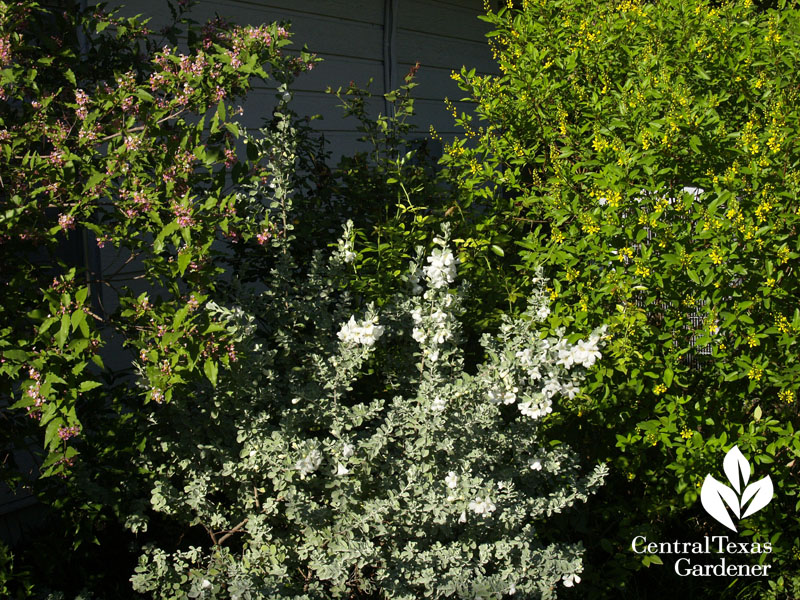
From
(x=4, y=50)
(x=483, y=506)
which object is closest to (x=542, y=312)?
(x=483, y=506)

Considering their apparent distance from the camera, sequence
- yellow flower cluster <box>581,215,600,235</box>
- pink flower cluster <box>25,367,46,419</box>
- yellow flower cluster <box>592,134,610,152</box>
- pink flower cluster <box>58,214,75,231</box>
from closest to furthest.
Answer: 1. pink flower cluster <box>25,367,46,419</box>
2. pink flower cluster <box>58,214,75,231</box>
3. yellow flower cluster <box>581,215,600,235</box>
4. yellow flower cluster <box>592,134,610,152</box>

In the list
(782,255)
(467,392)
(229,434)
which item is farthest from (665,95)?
(229,434)

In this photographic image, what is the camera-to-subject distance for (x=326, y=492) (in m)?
2.42

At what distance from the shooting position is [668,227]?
2.67 meters

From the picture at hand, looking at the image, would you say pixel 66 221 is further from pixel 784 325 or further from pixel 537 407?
pixel 784 325

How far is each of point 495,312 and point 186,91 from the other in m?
1.57

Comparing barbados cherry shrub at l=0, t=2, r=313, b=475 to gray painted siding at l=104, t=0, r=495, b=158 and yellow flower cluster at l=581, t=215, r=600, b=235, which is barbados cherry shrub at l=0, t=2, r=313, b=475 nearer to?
yellow flower cluster at l=581, t=215, r=600, b=235

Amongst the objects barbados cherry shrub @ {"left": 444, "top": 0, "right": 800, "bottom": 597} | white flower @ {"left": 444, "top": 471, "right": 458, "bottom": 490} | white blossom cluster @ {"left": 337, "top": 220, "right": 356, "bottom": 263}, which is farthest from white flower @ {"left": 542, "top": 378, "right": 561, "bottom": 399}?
white blossom cluster @ {"left": 337, "top": 220, "right": 356, "bottom": 263}

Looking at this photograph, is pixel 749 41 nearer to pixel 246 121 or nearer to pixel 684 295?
pixel 684 295

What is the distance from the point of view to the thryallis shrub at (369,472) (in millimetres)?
2156

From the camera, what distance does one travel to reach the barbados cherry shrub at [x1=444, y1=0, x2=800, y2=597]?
264 centimetres

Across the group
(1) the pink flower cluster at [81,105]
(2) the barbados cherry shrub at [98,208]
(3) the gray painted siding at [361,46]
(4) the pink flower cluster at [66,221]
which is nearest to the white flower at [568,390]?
(2) the barbados cherry shrub at [98,208]

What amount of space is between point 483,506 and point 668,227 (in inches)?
49.6

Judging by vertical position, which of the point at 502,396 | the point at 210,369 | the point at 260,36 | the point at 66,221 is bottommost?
the point at 210,369
